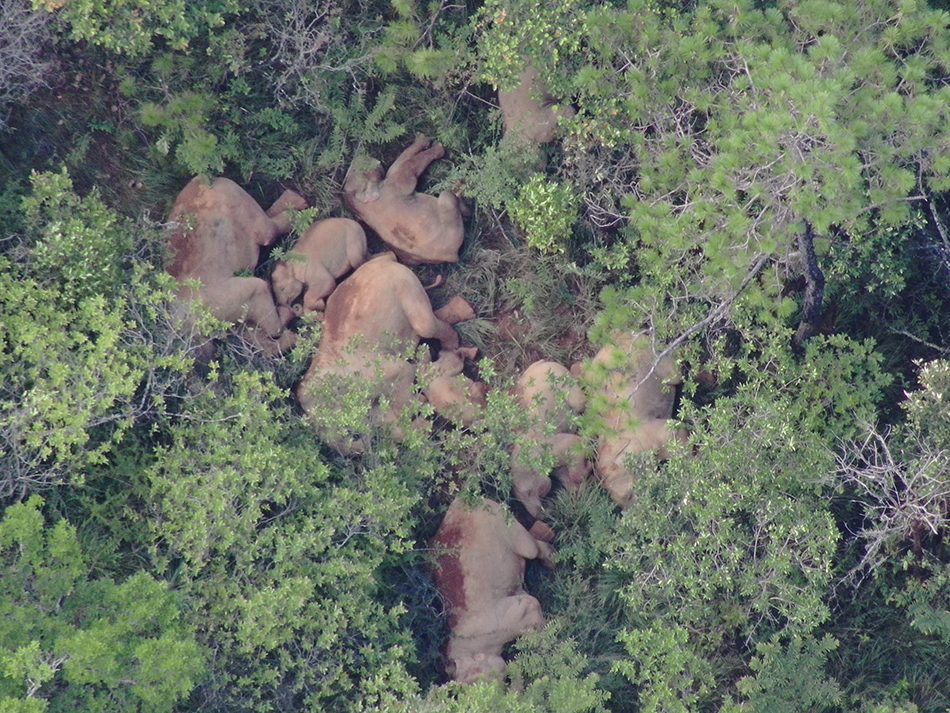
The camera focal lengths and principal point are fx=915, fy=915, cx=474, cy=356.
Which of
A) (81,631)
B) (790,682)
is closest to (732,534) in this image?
(790,682)

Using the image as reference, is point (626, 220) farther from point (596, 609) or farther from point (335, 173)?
point (596, 609)

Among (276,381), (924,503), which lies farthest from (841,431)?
(276,381)

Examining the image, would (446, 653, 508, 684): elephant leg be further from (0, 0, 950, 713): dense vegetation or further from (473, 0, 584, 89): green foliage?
(473, 0, 584, 89): green foliage

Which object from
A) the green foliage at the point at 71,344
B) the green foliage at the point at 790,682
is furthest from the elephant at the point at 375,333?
the green foliage at the point at 790,682

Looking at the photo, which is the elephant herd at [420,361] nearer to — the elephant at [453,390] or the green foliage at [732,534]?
the elephant at [453,390]

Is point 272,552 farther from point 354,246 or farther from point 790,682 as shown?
point 790,682
